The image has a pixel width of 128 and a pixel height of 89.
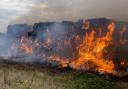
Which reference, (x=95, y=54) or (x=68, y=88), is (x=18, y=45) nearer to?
(x=95, y=54)

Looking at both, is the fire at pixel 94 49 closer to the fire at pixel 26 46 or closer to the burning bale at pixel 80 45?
the burning bale at pixel 80 45

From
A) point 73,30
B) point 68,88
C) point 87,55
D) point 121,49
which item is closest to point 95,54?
point 87,55

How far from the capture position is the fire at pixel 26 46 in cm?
6108

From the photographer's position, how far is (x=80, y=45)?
51344 millimetres

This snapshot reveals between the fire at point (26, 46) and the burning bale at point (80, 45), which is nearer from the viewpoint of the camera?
the burning bale at point (80, 45)

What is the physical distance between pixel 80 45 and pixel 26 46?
17312 mm

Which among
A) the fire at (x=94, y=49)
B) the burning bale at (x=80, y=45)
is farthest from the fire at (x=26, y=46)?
the fire at (x=94, y=49)

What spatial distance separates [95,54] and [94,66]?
27.7 feet

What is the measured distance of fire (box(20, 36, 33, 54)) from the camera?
200 ft

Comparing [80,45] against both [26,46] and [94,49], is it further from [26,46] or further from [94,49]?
[26,46]

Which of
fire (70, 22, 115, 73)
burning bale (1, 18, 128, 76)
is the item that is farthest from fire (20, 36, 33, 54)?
fire (70, 22, 115, 73)

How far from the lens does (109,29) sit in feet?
156

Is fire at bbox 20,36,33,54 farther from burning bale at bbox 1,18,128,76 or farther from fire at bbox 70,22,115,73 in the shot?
fire at bbox 70,22,115,73

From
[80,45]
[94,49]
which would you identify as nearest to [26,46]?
[80,45]
